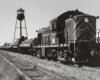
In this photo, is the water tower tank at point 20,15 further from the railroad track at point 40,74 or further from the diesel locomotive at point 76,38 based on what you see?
the railroad track at point 40,74

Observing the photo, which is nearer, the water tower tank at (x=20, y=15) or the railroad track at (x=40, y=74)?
the railroad track at (x=40, y=74)

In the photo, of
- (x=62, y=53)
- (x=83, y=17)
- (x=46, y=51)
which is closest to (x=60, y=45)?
(x=62, y=53)

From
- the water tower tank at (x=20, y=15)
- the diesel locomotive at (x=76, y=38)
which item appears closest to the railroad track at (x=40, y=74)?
the diesel locomotive at (x=76, y=38)

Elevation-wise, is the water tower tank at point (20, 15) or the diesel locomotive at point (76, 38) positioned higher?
the water tower tank at point (20, 15)

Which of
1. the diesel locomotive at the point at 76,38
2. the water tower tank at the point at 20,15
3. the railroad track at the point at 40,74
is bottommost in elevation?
the railroad track at the point at 40,74

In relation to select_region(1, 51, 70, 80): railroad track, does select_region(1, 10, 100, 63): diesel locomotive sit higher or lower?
higher

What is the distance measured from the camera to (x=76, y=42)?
1090 cm

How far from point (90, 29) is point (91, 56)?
184cm

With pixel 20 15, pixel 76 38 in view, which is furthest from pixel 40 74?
pixel 20 15

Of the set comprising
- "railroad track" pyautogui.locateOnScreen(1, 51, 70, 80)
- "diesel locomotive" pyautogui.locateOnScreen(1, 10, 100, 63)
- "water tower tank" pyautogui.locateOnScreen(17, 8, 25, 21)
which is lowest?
"railroad track" pyautogui.locateOnScreen(1, 51, 70, 80)

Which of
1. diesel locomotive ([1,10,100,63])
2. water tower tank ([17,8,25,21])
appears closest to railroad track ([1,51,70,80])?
diesel locomotive ([1,10,100,63])

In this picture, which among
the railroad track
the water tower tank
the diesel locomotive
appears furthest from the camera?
the water tower tank

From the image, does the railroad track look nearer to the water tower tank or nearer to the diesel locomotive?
A: the diesel locomotive

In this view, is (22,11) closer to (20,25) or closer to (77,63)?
(20,25)
